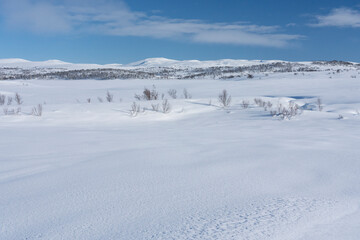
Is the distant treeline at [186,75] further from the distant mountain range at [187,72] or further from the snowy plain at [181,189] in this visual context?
the snowy plain at [181,189]

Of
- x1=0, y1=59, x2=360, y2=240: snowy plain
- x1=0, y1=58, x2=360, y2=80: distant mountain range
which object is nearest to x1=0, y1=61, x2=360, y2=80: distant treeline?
x1=0, y1=58, x2=360, y2=80: distant mountain range

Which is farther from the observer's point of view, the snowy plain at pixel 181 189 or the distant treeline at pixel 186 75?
the distant treeline at pixel 186 75

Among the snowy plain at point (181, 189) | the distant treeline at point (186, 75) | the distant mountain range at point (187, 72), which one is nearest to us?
the snowy plain at point (181, 189)

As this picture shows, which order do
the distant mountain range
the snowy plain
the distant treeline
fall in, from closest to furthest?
the snowy plain, the distant mountain range, the distant treeline

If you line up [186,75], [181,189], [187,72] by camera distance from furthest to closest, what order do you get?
1. [187,72]
2. [186,75]
3. [181,189]

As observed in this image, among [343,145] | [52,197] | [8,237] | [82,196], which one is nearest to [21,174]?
[52,197]

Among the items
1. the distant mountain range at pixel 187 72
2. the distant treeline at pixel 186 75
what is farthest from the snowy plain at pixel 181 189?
the distant treeline at pixel 186 75

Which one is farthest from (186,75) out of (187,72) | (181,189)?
(181,189)

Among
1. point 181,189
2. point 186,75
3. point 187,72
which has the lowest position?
point 181,189

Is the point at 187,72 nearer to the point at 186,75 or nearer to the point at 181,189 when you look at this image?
the point at 186,75

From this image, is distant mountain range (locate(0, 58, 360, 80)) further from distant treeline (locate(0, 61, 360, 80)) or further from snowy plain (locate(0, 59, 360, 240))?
snowy plain (locate(0, 59, 360, 240))

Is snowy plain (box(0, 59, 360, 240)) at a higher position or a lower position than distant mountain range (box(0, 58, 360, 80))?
lower

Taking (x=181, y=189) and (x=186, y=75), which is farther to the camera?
(x=186, y=75)

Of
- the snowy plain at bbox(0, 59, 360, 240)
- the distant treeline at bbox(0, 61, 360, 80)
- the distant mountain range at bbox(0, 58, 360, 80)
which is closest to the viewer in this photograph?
the snowy plain at bbox(0, 59, 360, 240)
